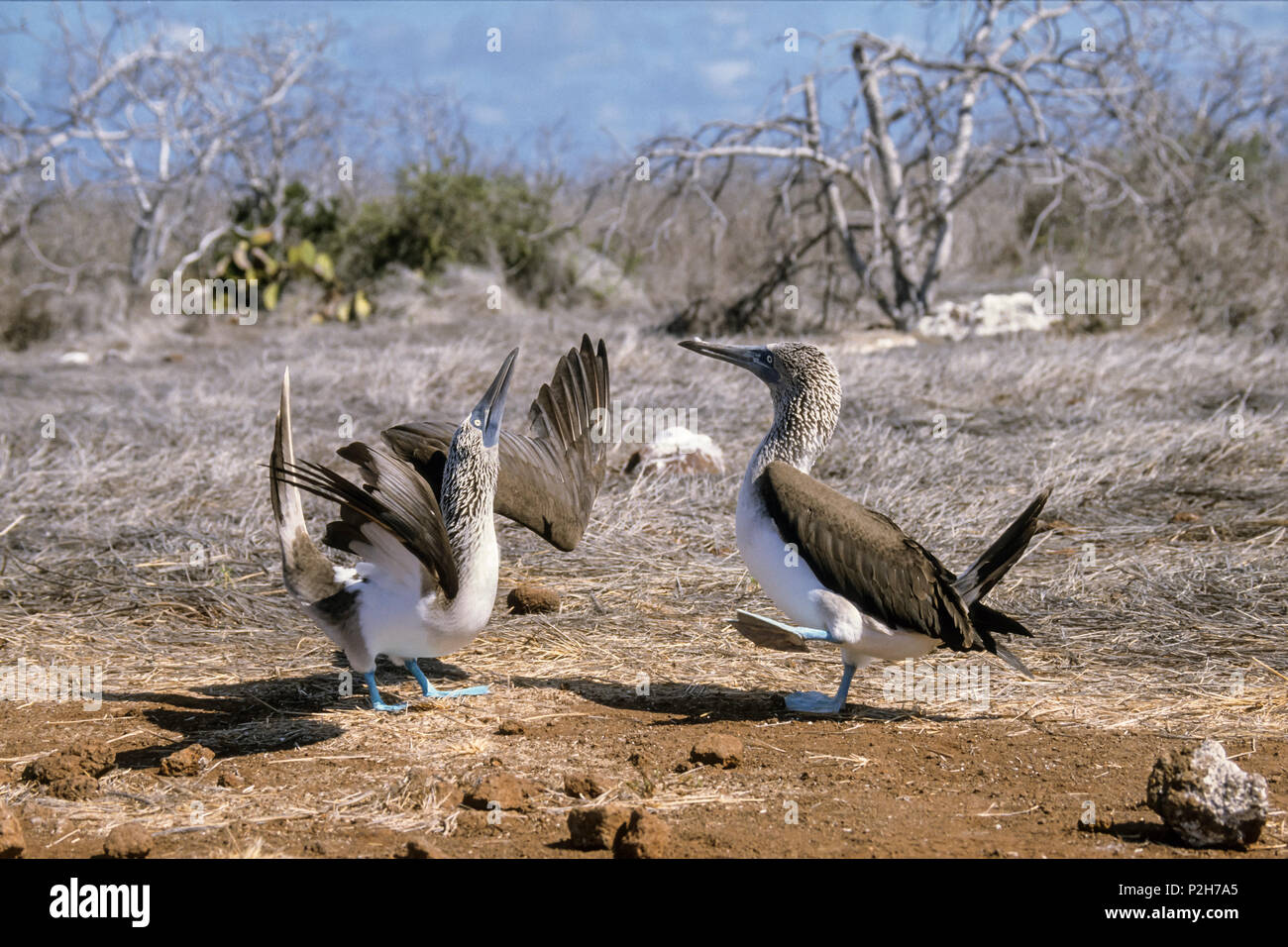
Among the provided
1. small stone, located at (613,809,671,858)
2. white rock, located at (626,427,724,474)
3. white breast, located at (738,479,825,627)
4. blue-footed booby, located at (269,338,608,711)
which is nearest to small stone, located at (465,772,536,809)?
small stone, located at (613,809,671,858)

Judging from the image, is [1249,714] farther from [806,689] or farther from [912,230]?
[912,230]

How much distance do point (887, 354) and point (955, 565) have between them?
7087 millimetres

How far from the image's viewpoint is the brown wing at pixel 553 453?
4.85 m

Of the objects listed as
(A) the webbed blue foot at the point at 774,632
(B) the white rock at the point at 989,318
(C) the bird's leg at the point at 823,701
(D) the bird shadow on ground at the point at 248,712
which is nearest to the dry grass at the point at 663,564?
(D) the bird shadow on ground at the point at 248,712

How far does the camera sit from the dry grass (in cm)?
417

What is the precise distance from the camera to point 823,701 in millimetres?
4316

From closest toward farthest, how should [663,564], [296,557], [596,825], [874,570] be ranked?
[596,825] → [874,570] → [296,557] → [663,564]

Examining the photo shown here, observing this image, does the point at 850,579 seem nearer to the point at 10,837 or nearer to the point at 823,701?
the point at 823,701

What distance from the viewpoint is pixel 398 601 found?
12.9ft

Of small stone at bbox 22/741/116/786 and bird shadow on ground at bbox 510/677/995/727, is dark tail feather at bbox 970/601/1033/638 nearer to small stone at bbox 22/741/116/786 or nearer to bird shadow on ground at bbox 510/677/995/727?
bird shadow on ground at bbox 510/677/995/727

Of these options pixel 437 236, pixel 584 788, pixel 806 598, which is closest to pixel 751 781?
pixel 584 788

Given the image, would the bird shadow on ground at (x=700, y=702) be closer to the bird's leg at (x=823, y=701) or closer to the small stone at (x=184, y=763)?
the bird's leg at (x=823, y=701)

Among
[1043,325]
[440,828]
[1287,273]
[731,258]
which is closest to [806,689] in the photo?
[440,828]

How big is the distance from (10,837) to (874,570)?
270cm
